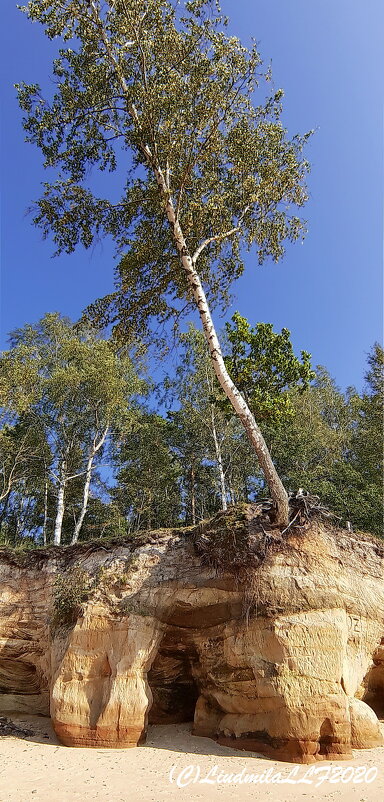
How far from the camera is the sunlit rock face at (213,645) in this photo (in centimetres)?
940

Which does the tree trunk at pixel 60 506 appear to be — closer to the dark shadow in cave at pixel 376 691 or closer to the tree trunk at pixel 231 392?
the tree trunk at pixel 231 392

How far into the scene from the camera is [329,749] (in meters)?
8.89

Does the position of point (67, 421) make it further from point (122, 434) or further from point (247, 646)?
point (247, 646)

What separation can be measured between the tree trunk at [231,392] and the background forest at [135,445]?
9.20 meters

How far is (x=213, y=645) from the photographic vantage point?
35.4 ft

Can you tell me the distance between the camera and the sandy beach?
24.0ft

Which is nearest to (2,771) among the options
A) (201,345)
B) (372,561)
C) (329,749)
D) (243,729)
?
(243,729)

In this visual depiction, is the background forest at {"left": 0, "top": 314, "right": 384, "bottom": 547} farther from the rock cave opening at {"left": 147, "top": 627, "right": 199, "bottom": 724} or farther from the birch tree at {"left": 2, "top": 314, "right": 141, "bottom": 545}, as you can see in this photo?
the rock cave opening at {"left": 147, "top": 627, "right": 199, "bottom": 724}

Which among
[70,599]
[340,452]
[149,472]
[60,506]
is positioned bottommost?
[70,599]

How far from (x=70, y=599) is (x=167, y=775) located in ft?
14.7

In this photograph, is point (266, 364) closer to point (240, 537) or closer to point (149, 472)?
point (240, 537)

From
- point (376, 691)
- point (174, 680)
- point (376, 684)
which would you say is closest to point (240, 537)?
point (174, 680)

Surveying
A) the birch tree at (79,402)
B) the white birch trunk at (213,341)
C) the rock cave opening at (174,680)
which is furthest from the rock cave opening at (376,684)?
the birch tree at (79,402)

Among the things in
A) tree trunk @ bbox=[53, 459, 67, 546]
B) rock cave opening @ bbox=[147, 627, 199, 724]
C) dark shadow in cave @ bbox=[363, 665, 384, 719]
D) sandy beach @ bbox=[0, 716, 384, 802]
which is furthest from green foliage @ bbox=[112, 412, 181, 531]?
sandy beach @ bbox=[0, 716, 384, 802]
